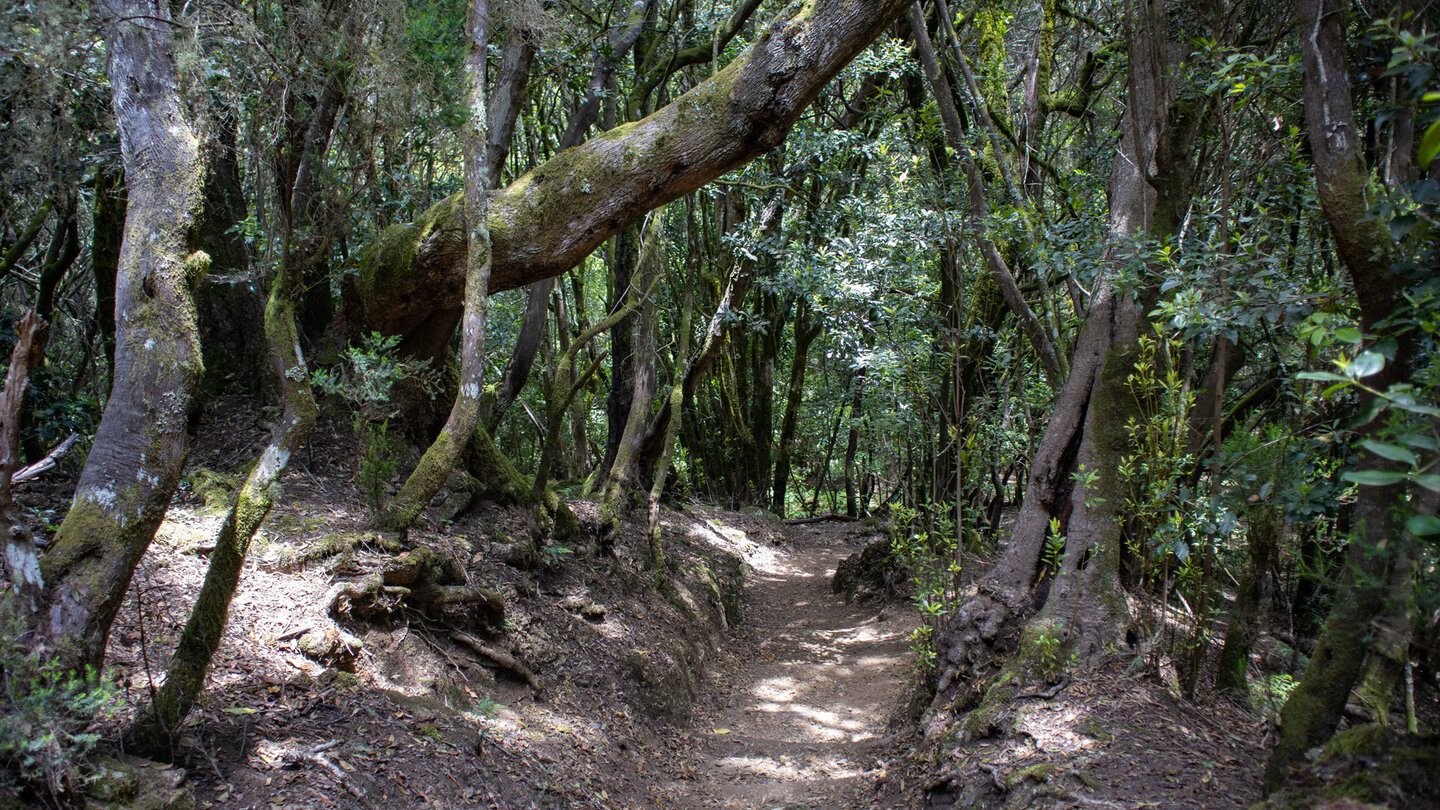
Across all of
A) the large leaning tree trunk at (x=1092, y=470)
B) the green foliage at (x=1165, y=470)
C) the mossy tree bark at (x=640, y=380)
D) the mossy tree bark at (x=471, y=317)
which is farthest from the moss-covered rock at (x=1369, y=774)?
the mossy tree bark at (x=640, y=380)

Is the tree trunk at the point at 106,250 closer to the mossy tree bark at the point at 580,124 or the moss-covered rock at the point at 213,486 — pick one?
the moss-covered rock at the point at 213,486

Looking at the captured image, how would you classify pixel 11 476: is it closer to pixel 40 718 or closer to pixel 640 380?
pixel 40 718

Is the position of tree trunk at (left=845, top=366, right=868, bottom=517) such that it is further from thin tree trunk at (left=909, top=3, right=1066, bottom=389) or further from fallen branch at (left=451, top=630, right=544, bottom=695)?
fallen branch at (left=451, top=630, right=544, bottom=695)

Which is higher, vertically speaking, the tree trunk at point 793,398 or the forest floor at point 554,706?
the tree trunk at point 793,398

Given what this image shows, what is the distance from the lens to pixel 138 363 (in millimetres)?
2896

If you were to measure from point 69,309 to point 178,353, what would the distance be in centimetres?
869

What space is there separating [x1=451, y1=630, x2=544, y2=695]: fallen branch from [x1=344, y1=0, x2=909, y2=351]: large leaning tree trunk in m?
2.39

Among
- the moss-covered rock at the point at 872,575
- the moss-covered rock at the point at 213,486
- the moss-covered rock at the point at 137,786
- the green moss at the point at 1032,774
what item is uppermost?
the moss-covered rock at the point at 213,486

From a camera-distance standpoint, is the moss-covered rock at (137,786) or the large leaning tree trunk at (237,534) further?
the large leaning tree trunk at (237,534)

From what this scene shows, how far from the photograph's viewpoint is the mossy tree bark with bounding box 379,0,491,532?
4715 millimetres

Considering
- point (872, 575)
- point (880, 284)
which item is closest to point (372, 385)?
point (880, 284)

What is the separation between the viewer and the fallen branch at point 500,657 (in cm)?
494

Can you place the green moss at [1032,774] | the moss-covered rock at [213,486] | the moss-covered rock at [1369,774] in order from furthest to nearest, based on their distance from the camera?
1. the moss-covered rock at [213,486]
2. the green moss at [1032,774]
3. the moss-covered rock at [1369,774]

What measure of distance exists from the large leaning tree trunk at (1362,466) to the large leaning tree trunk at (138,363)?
165 inches
